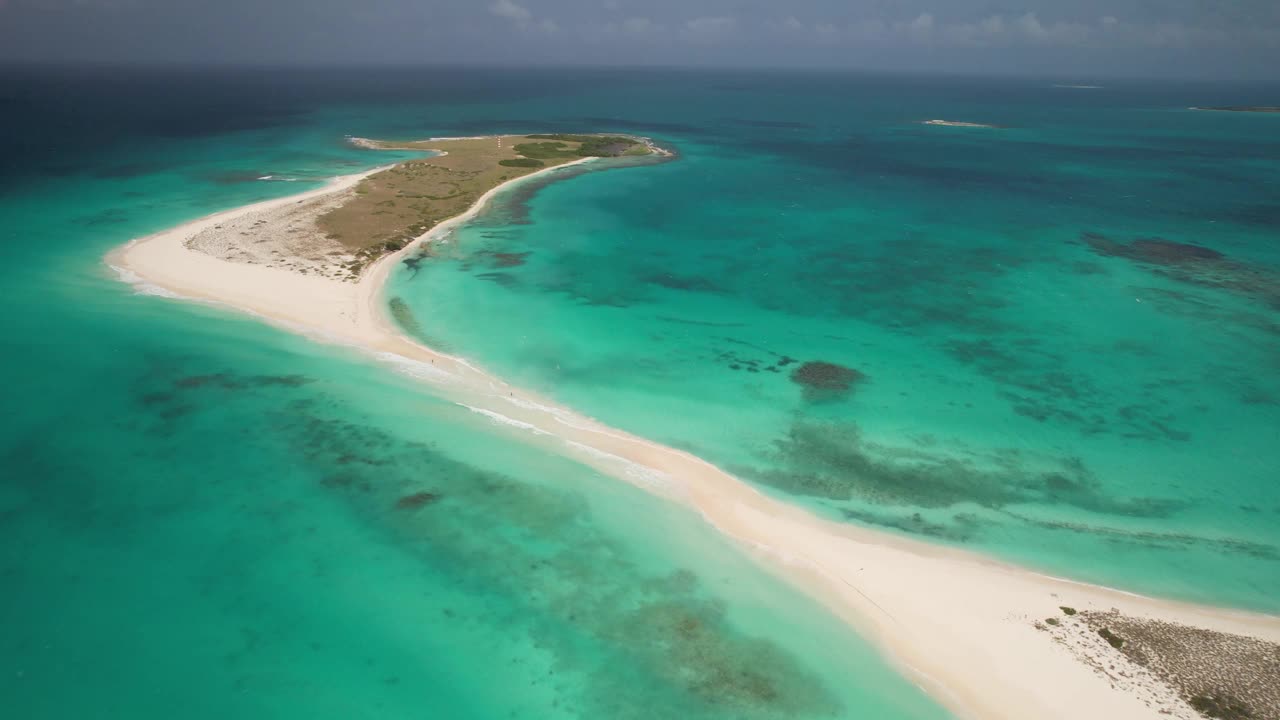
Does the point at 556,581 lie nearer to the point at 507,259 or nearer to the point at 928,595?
the point at 928,595

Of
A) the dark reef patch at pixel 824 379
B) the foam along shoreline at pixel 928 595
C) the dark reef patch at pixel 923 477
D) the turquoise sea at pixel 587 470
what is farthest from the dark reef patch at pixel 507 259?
the dark reef patch at pixel 923 477

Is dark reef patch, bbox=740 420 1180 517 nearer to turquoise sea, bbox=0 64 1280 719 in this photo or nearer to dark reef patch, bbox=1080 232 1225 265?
turquoise sea, bbox=0 64 1280 719

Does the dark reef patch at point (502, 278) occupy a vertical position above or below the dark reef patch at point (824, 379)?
above

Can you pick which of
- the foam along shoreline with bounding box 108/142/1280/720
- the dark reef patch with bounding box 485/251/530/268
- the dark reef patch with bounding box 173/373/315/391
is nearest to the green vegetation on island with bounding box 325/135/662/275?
the dark reef patch with bounding box 485/251/530/268

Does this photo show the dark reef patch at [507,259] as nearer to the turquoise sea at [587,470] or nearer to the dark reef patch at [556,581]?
the turquoise sea at [587,470]

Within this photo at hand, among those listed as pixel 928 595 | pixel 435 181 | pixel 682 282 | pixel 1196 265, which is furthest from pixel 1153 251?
pixel 435 181
